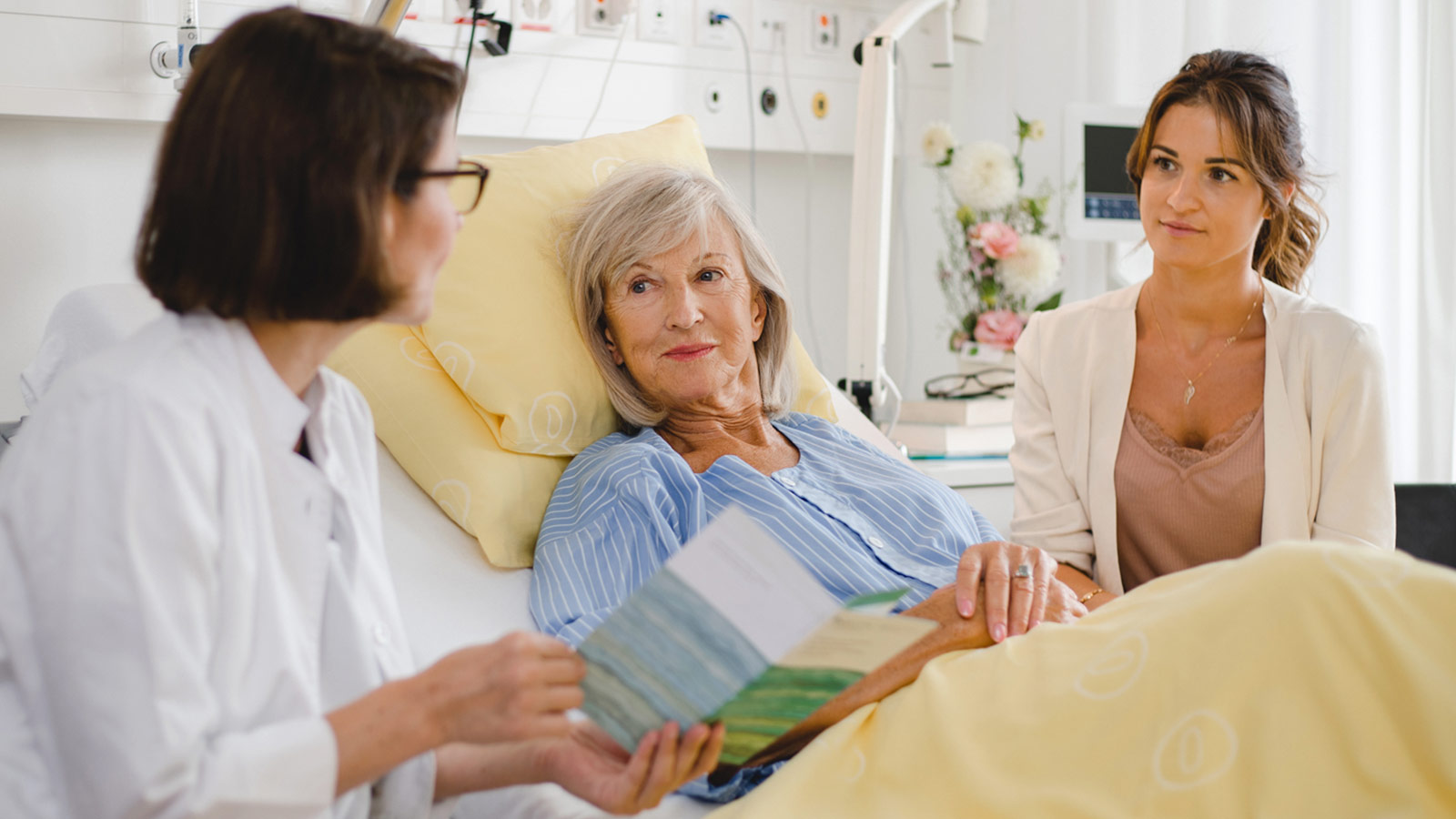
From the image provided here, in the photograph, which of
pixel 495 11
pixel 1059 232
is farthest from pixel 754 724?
pixel 1059 232

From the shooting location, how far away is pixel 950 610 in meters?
1.30

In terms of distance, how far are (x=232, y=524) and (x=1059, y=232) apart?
243 centimetres

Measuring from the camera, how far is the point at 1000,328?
8.17ft

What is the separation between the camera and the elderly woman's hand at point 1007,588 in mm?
1277

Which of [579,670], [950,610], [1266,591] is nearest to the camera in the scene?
[579,670]

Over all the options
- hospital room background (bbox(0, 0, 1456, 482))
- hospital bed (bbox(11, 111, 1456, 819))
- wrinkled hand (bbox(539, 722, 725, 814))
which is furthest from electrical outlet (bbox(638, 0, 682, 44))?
wrinkled hand (bbox(539, 722, 725, 814))

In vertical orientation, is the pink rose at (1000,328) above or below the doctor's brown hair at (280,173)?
below

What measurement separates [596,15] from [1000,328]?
3.45 ft

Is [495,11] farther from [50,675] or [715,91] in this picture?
[50,675]

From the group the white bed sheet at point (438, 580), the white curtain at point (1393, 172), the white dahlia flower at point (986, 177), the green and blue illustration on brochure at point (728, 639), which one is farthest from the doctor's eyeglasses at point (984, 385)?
the green and blue illustration on brochure at point (728, 639)

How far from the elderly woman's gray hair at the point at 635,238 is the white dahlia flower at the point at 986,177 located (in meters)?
0.91

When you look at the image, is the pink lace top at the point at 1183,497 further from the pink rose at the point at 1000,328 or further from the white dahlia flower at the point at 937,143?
the white dahlia flower at the point at 937,143

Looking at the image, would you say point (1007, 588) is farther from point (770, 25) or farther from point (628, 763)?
point (770, 25)

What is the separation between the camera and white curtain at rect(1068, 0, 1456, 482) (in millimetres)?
2250
